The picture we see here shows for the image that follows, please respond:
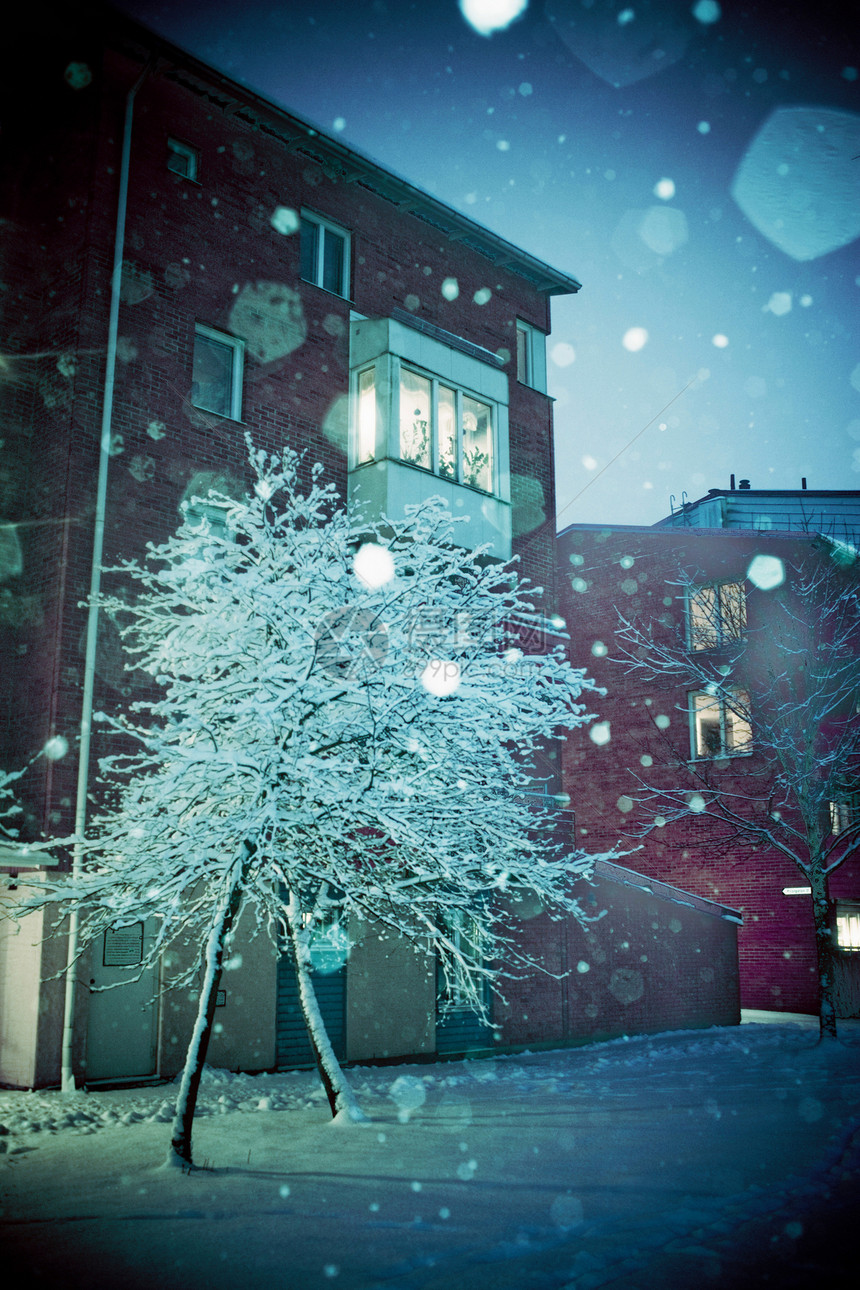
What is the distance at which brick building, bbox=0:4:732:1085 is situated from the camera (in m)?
12.2

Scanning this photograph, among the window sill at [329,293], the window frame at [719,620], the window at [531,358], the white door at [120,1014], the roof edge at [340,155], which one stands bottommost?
the white door at [120,1014]

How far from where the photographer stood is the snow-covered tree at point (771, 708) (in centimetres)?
1842

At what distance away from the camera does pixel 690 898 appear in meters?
20.3

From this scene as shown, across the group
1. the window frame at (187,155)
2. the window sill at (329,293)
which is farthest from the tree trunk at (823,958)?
the window frame at (187,155)

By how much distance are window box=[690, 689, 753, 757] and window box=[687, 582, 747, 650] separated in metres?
1.35

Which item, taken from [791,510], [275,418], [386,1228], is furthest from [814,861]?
[791,510]

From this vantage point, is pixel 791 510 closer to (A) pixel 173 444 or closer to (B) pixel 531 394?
(B) pixel 531 394

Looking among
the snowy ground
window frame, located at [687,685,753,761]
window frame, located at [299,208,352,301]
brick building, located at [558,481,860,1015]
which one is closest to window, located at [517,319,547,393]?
window frame, located at [299,208,352,301]

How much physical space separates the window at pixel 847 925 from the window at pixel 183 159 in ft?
65.1

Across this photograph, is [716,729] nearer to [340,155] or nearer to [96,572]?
[340,155]

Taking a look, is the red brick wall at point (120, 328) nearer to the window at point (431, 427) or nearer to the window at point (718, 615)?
the window at point (431, 427)

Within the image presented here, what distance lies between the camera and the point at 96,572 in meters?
12.6

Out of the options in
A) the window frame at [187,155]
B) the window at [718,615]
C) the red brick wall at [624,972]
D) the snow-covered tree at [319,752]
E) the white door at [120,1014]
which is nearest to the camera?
the snow-covered tree at [319,752]

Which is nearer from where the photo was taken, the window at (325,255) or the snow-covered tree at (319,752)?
the snow-covered tree at (319,752)
